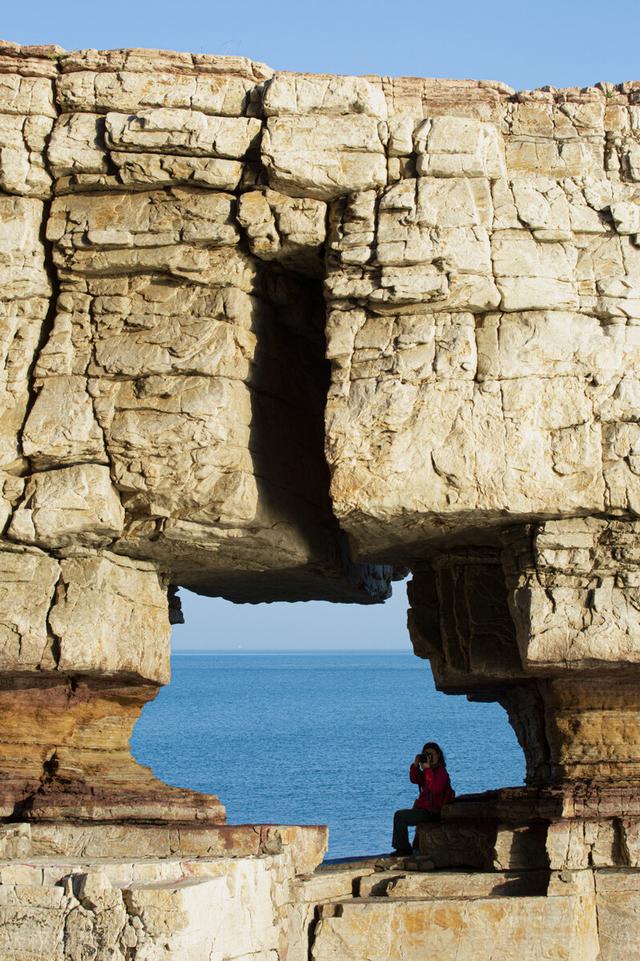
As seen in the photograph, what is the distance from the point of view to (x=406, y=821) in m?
19.1

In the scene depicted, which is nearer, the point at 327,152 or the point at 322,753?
the point at 327,152

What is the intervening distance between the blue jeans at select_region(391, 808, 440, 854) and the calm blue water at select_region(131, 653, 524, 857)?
5531 mm

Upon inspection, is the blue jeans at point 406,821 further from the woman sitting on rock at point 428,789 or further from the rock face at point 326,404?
the rock face at point 326,404

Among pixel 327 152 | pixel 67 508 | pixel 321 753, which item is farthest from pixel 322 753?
pixel 327 152

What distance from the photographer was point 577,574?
658 inches

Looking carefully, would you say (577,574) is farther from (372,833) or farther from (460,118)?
(372,833)

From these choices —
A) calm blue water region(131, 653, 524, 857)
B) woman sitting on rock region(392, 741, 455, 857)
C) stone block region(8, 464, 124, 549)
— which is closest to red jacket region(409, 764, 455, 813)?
woman sitting on rock region(392, 741, 455, 857)

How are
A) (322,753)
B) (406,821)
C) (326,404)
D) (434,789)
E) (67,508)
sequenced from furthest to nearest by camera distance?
1. (322,753)
2. (406,821)
3. (434,789)
4. (67,508)
5. (326,404)

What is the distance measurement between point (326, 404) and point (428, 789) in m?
5.22

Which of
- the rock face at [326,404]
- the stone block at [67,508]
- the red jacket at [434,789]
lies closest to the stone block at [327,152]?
the rock face at [326,404]

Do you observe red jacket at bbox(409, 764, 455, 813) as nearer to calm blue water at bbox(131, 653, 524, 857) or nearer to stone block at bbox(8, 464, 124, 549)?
stone block at bbox(8, 464, 124, 549)

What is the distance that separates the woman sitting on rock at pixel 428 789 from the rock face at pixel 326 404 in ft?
2.28

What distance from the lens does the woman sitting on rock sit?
1897cm

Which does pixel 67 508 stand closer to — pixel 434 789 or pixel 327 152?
pixel 327 152
